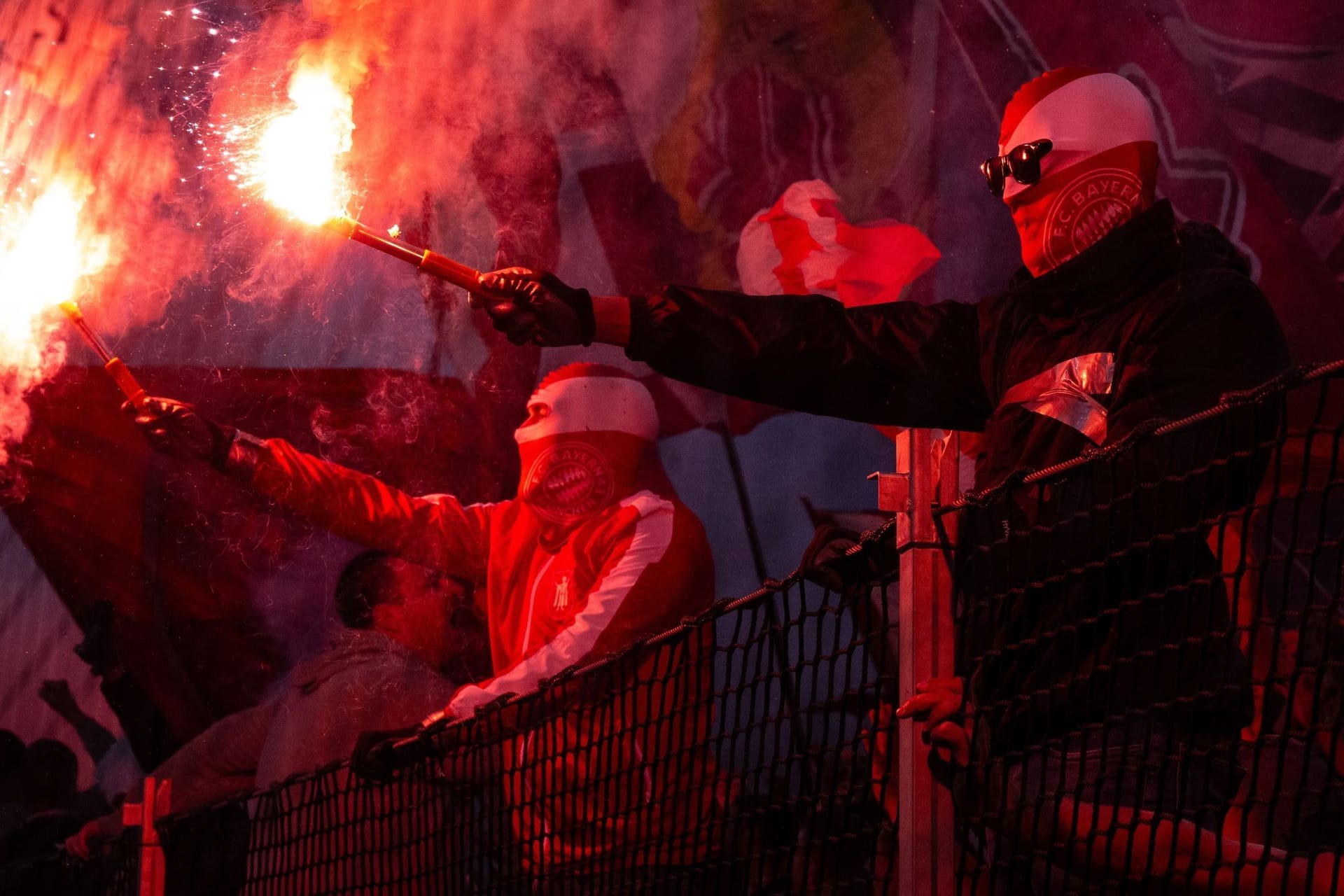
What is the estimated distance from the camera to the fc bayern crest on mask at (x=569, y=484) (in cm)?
521

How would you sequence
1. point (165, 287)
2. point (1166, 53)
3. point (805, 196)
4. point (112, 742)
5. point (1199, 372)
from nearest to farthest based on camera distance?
1. point (1199, 372)
2. point (1166, 53)
3. point (805, 196)
4. point (112, 742)
5. point (165, 287)

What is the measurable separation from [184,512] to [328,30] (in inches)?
82.0

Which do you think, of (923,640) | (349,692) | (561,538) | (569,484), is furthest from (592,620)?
(923,640)

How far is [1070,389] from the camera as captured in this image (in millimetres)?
2695

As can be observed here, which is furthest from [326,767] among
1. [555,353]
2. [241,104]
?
[241,104]

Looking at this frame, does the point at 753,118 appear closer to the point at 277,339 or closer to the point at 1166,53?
the point at 1166,53

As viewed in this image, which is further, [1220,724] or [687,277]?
[687,277]

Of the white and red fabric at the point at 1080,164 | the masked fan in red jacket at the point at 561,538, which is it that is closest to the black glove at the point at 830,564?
the white and red fabric at the point at 1080,164

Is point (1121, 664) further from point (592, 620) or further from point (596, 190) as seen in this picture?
point (596, 190)

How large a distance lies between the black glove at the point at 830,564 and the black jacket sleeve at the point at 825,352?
0.53 m

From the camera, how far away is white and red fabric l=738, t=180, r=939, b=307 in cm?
526

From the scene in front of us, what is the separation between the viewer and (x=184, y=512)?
6.06m

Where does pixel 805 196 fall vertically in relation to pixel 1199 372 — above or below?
above

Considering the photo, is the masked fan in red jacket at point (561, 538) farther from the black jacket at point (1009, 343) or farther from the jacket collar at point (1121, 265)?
the jacket collar at point (1121, 265)
